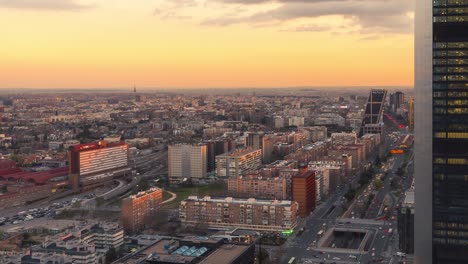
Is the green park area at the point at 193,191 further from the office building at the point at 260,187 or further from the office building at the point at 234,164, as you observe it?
the office building at the point at 234,164

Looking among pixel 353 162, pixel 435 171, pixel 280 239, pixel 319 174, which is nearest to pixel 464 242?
pixel 435 171

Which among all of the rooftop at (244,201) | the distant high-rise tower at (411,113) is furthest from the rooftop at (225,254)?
the distant high-rise tower at (411,113)

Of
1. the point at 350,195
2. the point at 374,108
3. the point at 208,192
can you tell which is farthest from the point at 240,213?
the point at 374,108

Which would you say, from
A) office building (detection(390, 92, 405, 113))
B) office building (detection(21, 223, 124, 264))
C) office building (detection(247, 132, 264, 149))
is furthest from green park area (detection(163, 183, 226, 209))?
office building (detection(390, 92, 405, 113))

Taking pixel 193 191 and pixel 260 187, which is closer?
pixel 260 187

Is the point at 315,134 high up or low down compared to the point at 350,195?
up

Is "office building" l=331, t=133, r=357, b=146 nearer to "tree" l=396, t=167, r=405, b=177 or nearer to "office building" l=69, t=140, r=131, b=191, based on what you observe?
"tree" l=396, t=167, r=405, b=177

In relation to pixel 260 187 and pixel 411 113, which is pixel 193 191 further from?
pixel 411 113
